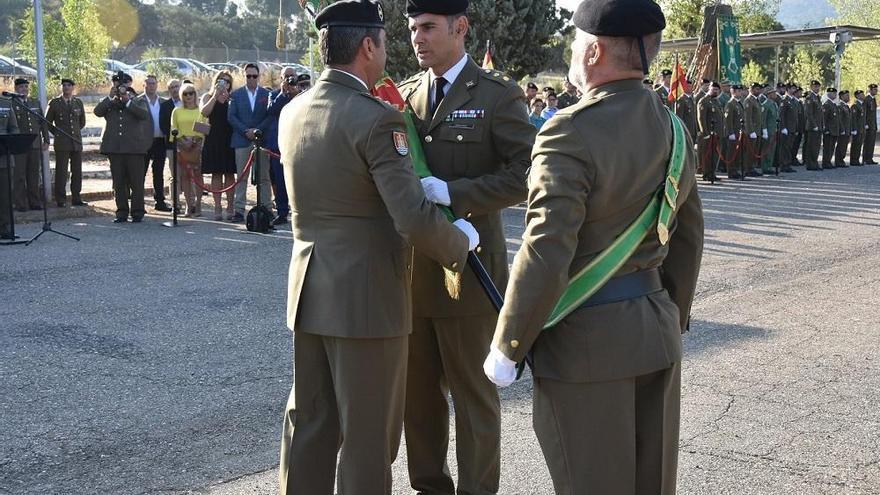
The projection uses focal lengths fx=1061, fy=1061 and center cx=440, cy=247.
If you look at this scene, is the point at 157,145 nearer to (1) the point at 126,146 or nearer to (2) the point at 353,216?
(1) the point at 126,146

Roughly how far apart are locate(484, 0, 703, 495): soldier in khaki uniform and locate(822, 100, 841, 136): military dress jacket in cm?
2301

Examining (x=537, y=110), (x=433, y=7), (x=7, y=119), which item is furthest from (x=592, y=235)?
(x=537, y=110)

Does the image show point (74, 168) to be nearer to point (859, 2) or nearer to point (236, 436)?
point (236, 436)

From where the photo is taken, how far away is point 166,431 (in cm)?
526

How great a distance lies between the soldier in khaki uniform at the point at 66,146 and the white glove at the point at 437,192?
38.9 feet

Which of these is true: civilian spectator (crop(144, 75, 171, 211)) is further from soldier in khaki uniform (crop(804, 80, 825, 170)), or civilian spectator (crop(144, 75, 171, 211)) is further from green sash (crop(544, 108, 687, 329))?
soldier in khaki uniform (crop(804, 80, 825, 170))

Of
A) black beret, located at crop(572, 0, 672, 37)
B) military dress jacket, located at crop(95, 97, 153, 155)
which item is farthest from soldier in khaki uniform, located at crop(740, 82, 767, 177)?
black beret, located at crop(572, 0, 672, 37)

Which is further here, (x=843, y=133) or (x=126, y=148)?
(x=843, y=133)

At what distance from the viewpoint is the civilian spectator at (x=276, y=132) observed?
13051 mm

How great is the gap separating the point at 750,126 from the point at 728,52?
22.8 ft

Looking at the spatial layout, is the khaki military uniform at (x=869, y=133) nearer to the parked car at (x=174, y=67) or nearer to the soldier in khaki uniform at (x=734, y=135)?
the soldier in khaki uniform at (x=734, y=135)

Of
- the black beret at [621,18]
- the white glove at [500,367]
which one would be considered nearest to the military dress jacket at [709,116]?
the black beret at [621,18]

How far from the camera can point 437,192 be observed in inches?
156

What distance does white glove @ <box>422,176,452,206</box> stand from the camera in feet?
13.0
